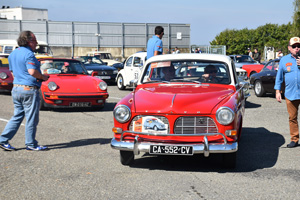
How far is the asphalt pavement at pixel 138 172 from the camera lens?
5.10 m

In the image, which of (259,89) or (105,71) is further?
(105,71)

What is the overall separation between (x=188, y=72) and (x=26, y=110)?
8.55 ft

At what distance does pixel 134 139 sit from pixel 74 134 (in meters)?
3.26

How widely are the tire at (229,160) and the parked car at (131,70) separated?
40.8ft

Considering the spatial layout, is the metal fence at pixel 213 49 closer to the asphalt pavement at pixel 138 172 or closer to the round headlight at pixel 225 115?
the asphalt pavement at pixel 138 172

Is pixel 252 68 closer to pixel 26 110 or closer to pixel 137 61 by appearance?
pixel 137 61

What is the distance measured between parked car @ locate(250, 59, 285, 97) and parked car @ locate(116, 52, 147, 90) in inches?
179

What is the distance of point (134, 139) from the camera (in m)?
6.00

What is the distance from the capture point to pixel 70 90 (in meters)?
12.0

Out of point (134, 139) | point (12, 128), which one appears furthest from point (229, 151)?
point (12, 128)

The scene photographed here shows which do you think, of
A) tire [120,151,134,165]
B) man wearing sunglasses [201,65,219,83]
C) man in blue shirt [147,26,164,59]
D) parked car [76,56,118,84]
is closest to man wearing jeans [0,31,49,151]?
tire [120,151,134,165]

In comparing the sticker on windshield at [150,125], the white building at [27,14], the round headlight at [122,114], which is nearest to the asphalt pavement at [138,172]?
the sticker on windshield at [150,125]

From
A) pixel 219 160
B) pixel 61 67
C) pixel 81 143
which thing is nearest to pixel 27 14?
pixel 61 67

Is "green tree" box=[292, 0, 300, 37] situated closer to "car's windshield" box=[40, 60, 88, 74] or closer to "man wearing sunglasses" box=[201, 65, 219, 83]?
"car's windshield" box=[40, 60, 88, 74]
